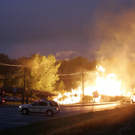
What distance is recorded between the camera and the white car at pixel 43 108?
23.7 meters

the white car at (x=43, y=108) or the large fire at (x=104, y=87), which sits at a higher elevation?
the large fire at (x=104, y=87)

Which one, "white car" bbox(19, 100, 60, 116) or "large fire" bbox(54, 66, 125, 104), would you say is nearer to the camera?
"white car" bbox(19, 100, 60, 116)

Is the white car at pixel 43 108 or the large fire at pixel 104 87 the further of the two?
the large fire at pixel 104 87

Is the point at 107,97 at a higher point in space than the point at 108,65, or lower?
lower

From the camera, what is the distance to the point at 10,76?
2842 inches

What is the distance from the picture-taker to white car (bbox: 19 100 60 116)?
77.9 feet

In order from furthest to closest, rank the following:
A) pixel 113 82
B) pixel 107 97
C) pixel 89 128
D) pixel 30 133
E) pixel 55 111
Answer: pixel 113 82 → pixel 107 97 → pixel 55 111 → pixel 30 133 → pixel 89 128

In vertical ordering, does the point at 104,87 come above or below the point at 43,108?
above

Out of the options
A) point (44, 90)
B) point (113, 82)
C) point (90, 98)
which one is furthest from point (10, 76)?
point (113, 82)

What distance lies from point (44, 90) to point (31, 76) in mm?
6342

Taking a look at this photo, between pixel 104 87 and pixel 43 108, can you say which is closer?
pixel 43 108

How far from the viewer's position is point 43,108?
2406 cm

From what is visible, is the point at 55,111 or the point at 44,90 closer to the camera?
the point at 55,111

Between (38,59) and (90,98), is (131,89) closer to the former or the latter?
(90,98)
